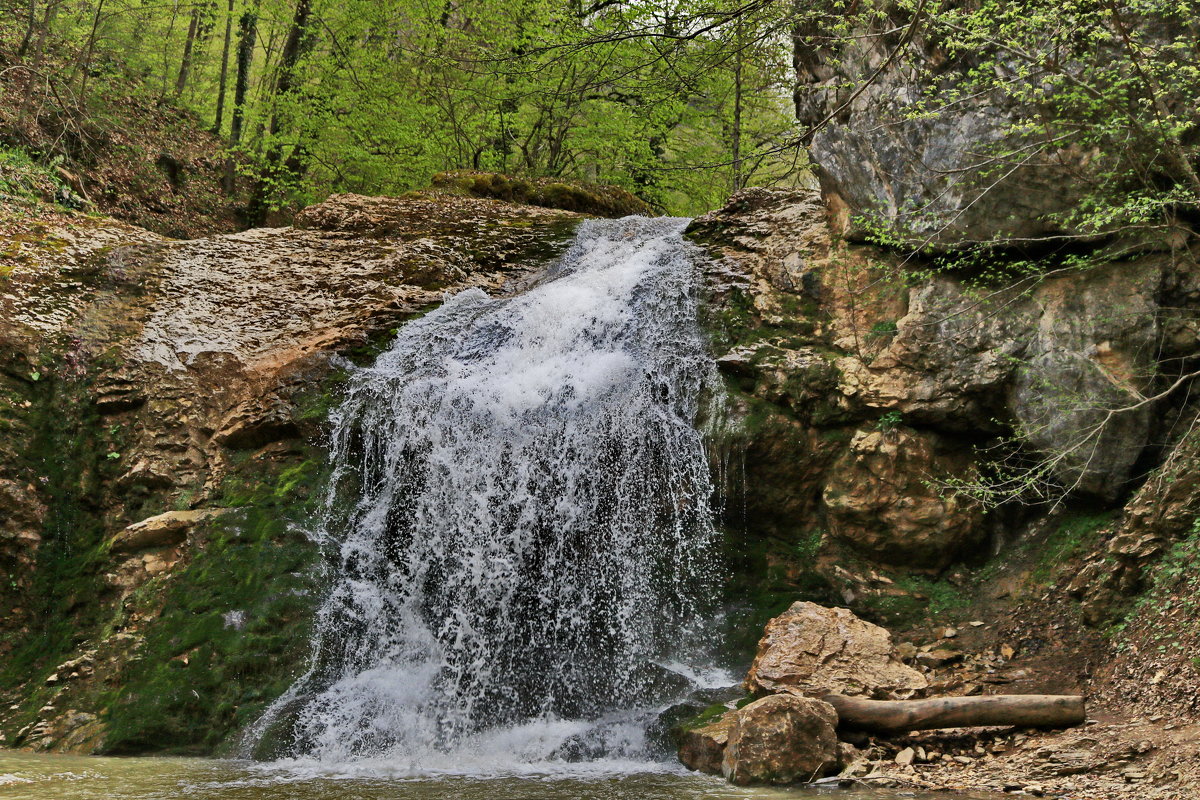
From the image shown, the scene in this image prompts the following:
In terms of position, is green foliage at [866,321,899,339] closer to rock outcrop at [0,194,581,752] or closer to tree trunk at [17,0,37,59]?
rock outcrop at [0,194,581,752]

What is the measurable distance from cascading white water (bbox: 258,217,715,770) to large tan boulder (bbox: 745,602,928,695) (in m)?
0.92

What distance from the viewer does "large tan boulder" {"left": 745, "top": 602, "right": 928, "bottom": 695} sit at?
221 inches

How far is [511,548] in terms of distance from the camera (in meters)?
6.96

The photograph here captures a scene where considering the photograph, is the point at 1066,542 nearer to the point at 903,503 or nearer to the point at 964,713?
the point at 903,503

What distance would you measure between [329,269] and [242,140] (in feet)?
29.2

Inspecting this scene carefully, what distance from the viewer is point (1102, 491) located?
21.4ft

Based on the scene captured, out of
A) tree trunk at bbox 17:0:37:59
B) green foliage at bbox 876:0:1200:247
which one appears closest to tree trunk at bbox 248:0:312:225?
tree trunk at bbox 17:0:37:59

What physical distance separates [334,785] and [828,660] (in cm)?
334

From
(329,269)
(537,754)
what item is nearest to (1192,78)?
(537,754)

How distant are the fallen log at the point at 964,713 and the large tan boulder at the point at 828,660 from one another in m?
0.36

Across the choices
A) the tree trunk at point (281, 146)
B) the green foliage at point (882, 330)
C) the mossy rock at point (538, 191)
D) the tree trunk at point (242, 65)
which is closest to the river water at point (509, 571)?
the green foliage at point (882, 330)

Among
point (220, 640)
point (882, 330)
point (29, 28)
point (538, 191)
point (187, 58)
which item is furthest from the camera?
point (187, 58)

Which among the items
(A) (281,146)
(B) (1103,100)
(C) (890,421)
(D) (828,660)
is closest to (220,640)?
(D) (828,660)

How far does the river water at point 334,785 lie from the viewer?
429 centimetres
